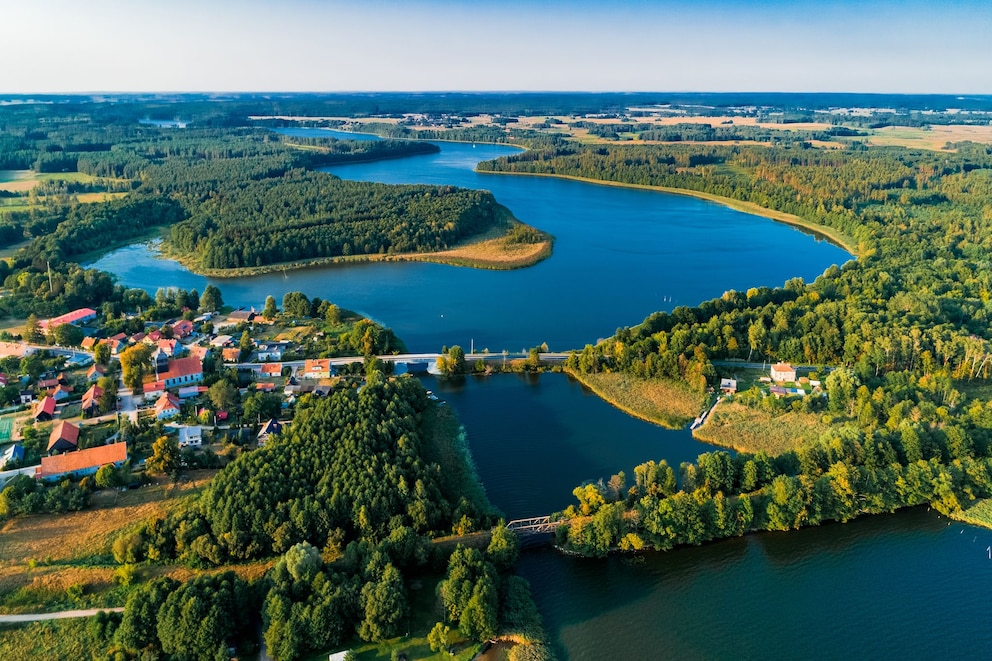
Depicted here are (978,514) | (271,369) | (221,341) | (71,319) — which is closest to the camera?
(978,514)

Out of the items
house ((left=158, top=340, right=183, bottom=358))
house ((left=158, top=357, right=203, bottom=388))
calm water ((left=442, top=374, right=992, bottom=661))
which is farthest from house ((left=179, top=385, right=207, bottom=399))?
calm water ((left=442, top=374, right=992, bottom=661))

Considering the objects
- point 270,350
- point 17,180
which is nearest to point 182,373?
point 270,350

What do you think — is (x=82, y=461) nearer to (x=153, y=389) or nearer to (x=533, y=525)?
(x=153, y=389)

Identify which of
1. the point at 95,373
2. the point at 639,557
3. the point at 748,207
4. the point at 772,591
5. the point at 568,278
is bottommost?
the point at 772,591

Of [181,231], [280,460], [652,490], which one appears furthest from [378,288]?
[652,490]

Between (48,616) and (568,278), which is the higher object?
(568,278)

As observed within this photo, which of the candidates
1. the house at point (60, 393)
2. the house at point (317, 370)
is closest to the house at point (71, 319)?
the house at point (60, 393)
